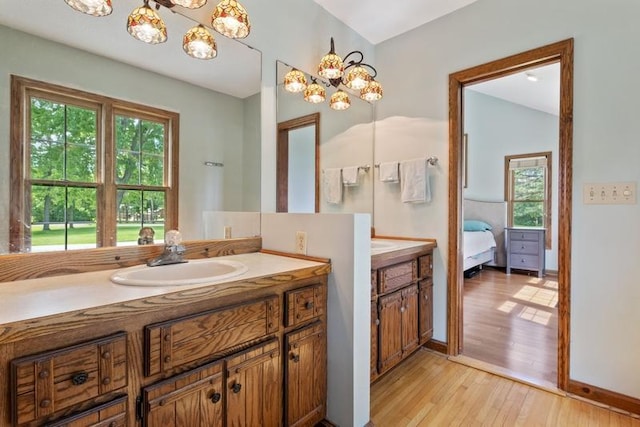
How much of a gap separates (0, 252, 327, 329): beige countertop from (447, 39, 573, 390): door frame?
4.87ft

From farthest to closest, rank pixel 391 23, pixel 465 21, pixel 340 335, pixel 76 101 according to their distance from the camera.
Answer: pixel 391 23 < pixel 465 21 < pixel 340 335 < pixel 76 101

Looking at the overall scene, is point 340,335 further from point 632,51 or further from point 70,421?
point 632,51

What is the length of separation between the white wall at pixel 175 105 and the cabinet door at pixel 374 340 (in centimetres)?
98

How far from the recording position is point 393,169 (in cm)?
249

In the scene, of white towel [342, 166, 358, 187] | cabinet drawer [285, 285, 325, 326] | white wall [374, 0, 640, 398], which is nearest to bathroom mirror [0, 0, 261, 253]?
cabinet drawer [285, 285, 325, 326]

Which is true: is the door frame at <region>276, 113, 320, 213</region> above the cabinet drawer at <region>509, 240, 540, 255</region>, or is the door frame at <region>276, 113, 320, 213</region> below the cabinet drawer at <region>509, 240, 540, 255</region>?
above

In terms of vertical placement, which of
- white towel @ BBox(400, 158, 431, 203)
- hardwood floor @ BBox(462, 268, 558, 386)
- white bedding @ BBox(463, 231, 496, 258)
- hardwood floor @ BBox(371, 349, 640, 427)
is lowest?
hardwood floor @ BBox(371, 349, 640, 427)

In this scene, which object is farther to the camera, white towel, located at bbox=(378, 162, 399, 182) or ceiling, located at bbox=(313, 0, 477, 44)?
white towel, located at bbox=(378, 162, 399, 182)

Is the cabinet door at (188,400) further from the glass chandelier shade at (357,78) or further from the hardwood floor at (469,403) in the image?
the glass chandelier shade at (357,78)

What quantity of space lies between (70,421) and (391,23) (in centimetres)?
283

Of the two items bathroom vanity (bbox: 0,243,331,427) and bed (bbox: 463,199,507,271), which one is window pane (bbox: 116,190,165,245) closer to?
bathroom vanity (bbox: 0,243,331,427)

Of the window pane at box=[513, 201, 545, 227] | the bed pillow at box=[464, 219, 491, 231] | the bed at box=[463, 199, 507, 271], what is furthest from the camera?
the bed at box=[463, 199, 507, 271]

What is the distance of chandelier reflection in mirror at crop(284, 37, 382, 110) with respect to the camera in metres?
1.98

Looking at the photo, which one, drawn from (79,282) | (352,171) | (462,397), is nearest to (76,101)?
(79,282)
